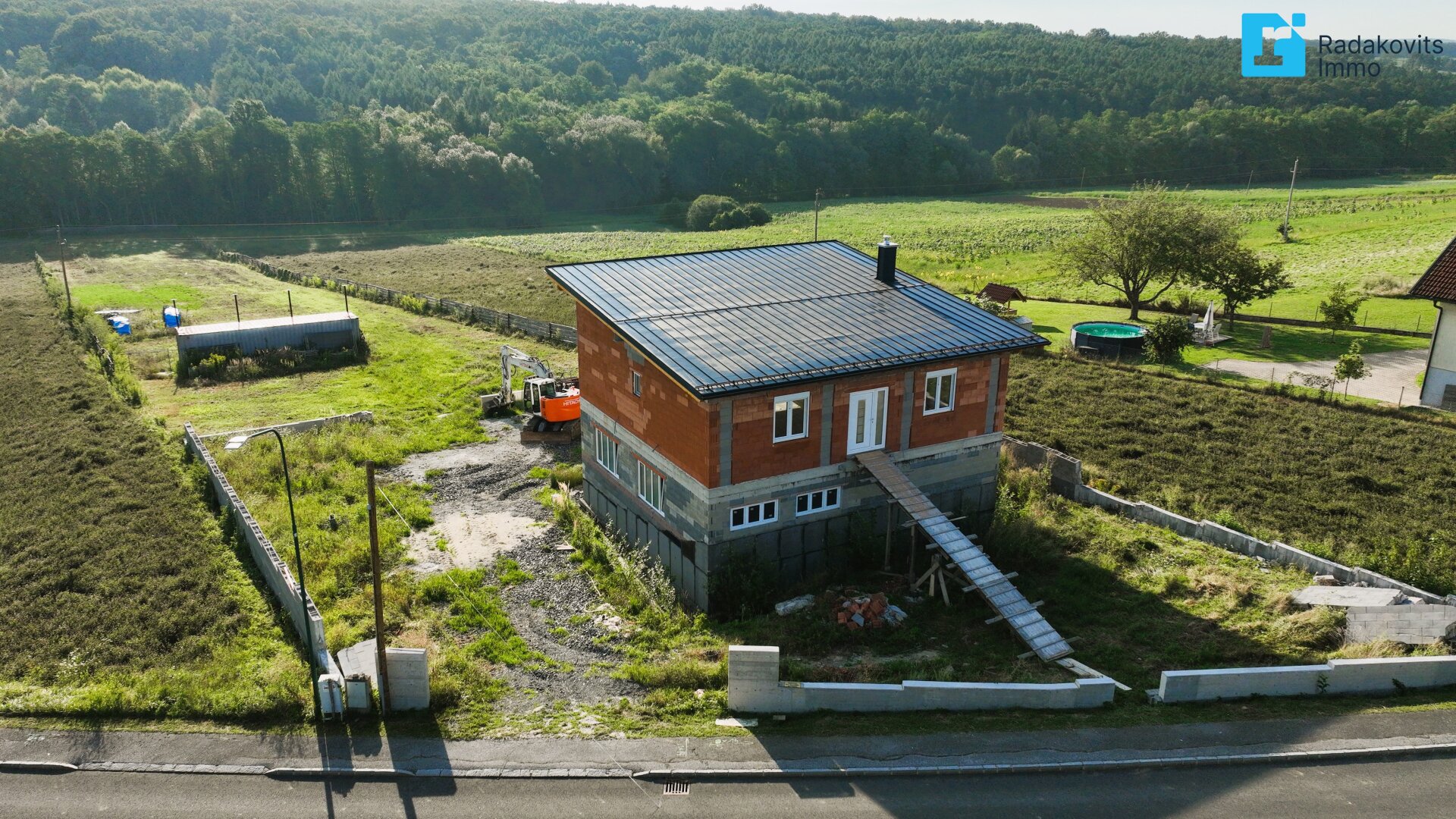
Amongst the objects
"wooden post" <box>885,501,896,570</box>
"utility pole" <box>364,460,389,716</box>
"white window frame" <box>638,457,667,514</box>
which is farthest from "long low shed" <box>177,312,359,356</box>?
"wooden post" <box>885,501,896,570</box>

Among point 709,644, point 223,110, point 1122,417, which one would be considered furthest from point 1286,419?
point 223,110

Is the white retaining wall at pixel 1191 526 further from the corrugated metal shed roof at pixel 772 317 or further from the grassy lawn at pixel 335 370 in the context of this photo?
the grassy lawn at pixel 335 370

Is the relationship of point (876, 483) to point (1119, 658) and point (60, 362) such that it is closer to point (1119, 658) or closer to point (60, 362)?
point (1119, 658)

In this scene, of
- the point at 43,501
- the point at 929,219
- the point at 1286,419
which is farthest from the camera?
the point at 929,219

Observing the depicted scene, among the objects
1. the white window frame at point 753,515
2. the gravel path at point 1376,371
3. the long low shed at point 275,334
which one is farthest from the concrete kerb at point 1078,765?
the long low shed at point 275,334

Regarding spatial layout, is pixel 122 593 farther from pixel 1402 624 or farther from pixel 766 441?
pixel 1402 624

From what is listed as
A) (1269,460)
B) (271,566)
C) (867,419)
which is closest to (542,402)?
(271,566)
